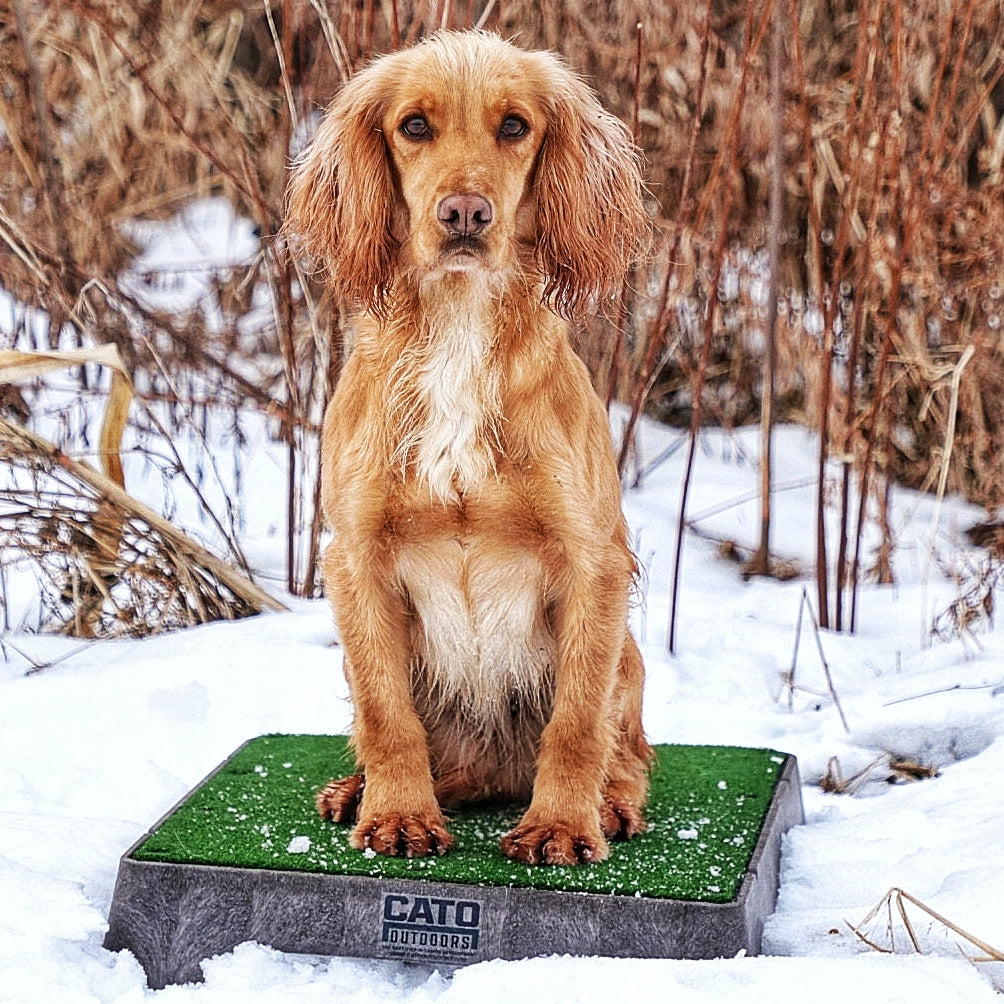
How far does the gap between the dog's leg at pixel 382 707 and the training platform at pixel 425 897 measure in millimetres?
81

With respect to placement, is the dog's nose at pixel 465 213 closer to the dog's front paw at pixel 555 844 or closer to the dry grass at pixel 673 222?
the dog's front paw at pixel 555 844

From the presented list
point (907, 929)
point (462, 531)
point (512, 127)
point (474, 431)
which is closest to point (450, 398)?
point (474, 431)

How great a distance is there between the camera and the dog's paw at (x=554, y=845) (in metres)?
2.61

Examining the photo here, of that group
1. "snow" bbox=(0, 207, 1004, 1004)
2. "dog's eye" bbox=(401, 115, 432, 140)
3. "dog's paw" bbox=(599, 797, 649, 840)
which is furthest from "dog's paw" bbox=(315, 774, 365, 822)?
"dog's eye" bbox=(401, 115, 432, 140)

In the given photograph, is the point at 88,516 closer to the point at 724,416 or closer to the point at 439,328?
the point at 439,328

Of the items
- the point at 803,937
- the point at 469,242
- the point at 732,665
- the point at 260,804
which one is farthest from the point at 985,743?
the point at 469,242

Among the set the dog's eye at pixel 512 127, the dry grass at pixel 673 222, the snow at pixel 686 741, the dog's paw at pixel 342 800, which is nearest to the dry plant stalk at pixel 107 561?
the snow at pixel 686 741

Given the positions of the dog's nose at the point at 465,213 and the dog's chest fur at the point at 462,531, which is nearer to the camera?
the dog's nose at the point at 465,213

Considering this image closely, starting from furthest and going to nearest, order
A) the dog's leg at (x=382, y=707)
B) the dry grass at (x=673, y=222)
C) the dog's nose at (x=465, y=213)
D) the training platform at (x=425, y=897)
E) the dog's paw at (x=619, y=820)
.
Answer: the dry grass at (x=673, y=222), the dog's paw at (x=619, y=820), the dog's leg at (x=382, y=707), the training platform at (x=425, y=897), the dog's nose at (x=465, y=213)

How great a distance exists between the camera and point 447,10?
3.61 meters

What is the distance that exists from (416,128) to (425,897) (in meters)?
1.33

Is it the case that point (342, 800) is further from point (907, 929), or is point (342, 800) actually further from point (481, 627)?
point (907, 929)

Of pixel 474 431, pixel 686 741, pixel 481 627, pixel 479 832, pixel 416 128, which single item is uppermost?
pixel 416 128

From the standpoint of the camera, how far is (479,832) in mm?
2828
